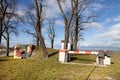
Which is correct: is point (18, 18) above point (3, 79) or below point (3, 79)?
above

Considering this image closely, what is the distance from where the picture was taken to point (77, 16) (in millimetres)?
27469

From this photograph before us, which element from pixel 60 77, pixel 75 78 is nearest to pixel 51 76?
pixel 60 77

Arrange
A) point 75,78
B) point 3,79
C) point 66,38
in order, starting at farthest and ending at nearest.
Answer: point 66,38 < point 75,78 < point 3,79

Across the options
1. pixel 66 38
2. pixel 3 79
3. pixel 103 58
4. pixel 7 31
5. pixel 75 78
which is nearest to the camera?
pixel 3 79

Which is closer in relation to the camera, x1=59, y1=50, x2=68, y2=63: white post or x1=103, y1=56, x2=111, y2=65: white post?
x1=103, y1=56, x2=111, y2=65: white post

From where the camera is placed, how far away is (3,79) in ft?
26.7

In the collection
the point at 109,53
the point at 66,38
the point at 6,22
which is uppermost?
the point at 6,22

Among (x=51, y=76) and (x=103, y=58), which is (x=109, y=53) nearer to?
(x=103, y=58)

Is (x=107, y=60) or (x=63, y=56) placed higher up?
(x=63, y=56)

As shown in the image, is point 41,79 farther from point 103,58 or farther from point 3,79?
point 103,58

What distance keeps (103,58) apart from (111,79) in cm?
517

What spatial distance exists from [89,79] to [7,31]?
21168mm

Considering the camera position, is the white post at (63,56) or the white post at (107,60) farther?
the white post at (63,56)

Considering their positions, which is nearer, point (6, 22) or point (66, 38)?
point (66, 38)
